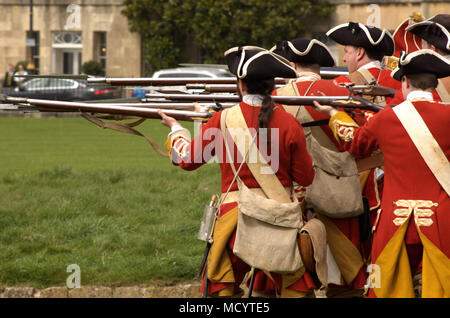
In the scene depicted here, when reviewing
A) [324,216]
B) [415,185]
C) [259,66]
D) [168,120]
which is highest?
[259,66]

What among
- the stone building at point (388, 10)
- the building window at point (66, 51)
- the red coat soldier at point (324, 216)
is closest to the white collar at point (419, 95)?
the red coat soldier at point (324, 216)

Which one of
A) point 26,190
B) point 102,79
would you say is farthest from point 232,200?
point 26,190

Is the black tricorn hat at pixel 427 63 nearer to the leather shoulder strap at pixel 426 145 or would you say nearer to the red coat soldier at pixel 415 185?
the red coat soldier at pixel 415 185

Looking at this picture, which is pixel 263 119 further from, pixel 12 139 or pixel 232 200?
pixel 12 139

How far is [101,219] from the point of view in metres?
9.24

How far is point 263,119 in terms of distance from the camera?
17.1 feet

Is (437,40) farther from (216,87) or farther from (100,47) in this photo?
(100,47)

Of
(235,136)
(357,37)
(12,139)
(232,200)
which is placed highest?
(357,37)

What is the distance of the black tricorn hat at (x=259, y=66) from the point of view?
5.23m

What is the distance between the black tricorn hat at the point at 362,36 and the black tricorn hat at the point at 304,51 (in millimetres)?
216

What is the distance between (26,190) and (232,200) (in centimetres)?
599

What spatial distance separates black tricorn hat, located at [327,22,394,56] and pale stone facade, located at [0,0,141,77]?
3366 cm

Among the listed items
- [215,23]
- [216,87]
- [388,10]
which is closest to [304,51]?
[216,87]

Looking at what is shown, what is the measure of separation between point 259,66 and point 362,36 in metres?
1.45
